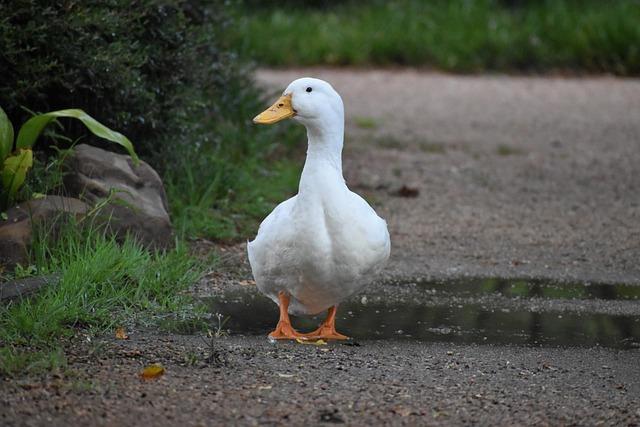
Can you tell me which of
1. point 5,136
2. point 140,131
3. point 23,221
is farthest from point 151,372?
point 140,131

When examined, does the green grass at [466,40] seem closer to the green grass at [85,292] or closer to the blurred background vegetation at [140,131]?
the blurred background vegetation at [140,131]

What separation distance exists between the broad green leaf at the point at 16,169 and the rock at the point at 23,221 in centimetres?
12

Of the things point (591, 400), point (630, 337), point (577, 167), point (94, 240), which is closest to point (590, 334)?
point (630, 337)

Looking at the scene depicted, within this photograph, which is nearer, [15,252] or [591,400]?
[591,400]

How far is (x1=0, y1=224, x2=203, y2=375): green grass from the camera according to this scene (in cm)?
455

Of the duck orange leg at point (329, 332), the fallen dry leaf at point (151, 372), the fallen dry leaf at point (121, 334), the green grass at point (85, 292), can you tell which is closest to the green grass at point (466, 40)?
the green grass at point (85, 292)

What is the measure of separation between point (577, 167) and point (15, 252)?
542cm

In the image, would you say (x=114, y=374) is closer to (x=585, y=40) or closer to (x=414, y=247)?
(x=414, y=247)

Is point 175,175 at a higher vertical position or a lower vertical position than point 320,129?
lower

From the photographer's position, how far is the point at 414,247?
23.0 ft

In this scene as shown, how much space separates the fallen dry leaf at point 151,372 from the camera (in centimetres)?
425

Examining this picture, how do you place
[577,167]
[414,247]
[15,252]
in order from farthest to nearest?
1. [577,167]
2. [414,247]
3. [15,252]

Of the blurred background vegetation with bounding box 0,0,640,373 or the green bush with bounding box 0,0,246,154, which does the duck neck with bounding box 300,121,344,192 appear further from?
the green bush with bounding box 0,0,246,154

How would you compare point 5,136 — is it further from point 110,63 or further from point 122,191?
point 110,63
